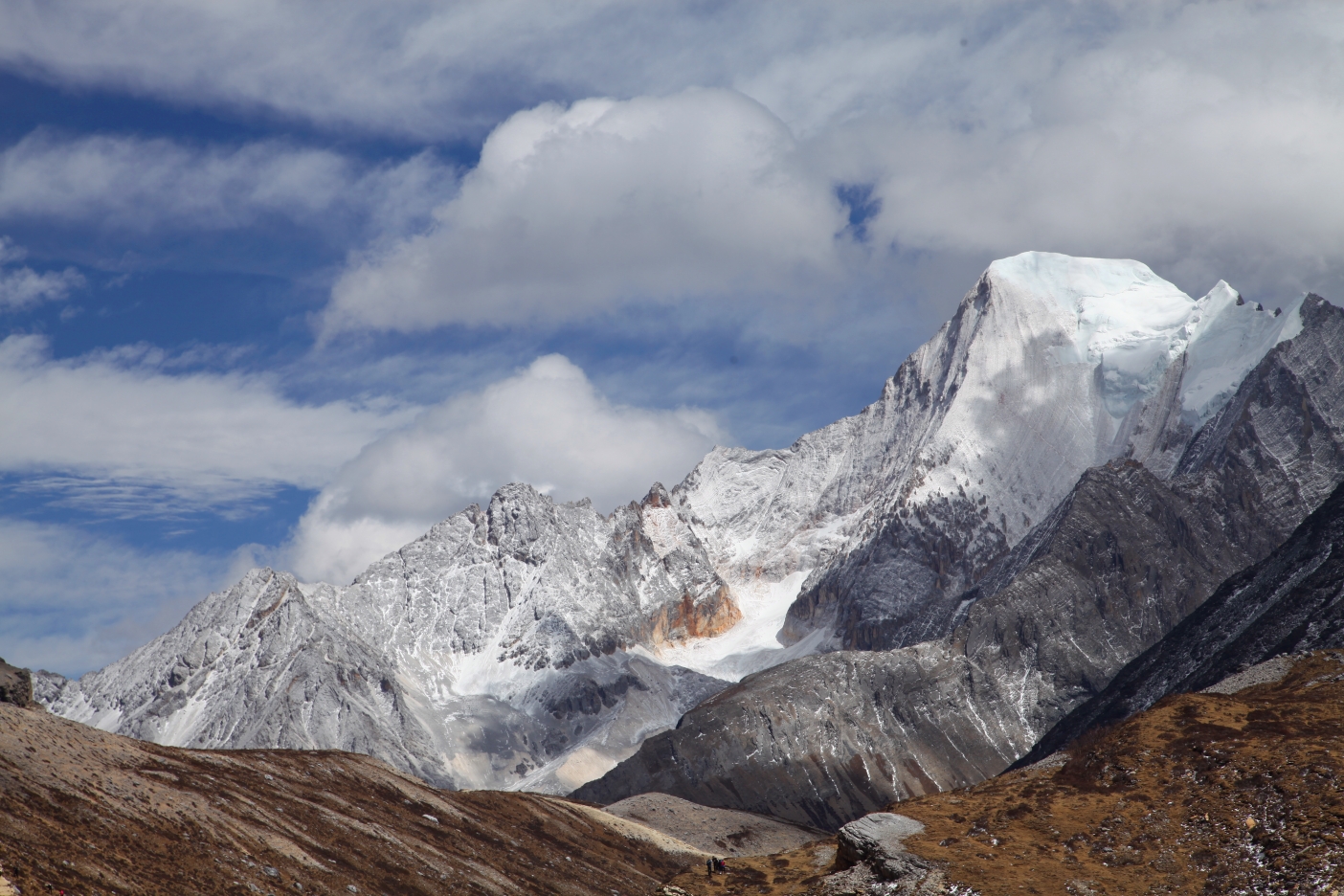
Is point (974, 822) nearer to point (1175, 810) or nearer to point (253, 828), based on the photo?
point (1175, 810)

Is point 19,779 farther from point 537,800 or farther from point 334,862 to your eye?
point 537,800

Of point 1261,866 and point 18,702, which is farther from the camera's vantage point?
point 18,702

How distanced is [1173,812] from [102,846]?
54816 mm

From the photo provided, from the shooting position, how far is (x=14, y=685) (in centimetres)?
9262

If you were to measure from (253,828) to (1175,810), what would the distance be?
189ft

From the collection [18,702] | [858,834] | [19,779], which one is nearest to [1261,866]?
[858,834]

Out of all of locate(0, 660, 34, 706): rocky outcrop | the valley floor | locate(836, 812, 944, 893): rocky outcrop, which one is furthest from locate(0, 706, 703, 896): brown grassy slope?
locate(836, 812, 944, 893): rocky outcrop

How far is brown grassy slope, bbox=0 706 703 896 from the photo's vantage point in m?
65.9

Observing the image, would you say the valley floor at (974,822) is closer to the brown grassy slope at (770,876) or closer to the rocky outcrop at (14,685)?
the brown grassy slope at (770,876)

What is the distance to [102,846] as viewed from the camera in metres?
67.1

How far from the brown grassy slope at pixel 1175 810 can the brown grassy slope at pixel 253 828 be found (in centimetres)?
3939

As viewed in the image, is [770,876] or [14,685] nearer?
[770,876]

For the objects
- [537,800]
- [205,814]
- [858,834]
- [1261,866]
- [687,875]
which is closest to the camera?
[1261,866]

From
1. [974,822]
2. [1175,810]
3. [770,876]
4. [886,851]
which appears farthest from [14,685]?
[1175,810]
